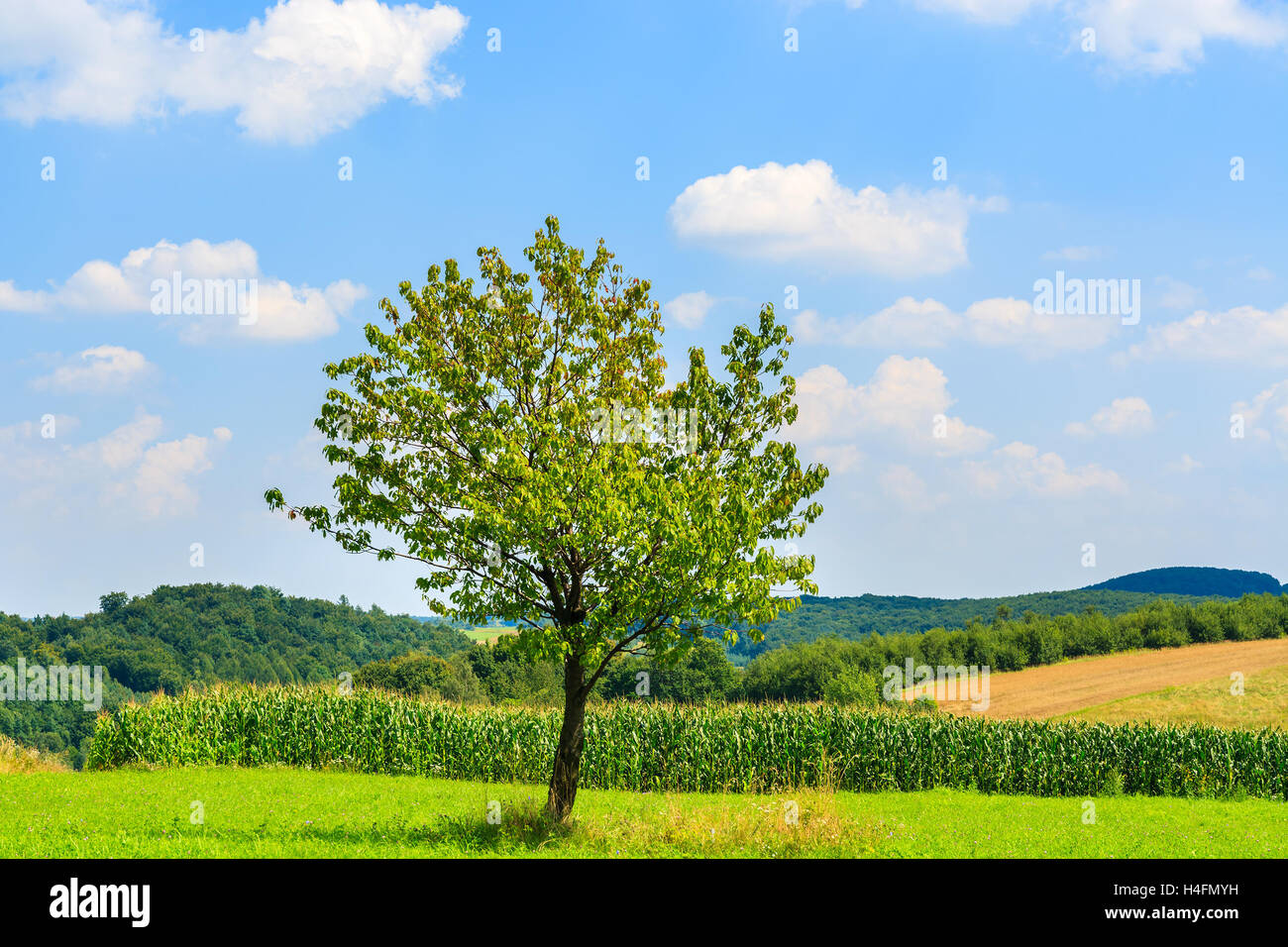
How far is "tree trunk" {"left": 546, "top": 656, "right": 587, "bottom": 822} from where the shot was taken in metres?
14.2

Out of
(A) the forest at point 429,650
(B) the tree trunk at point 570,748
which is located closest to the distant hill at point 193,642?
(A) the forest at point 429,650

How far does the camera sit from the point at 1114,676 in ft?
200

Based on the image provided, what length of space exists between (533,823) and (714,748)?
1447 cm

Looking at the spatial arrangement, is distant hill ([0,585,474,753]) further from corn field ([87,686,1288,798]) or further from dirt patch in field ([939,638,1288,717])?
dirt patch in field ([939,638,1288,717])

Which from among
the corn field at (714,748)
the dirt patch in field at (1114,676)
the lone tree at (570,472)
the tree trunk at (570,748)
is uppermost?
the lone tree at (570,472)

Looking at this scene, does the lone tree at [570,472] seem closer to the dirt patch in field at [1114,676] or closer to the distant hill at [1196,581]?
the dirt patch in field at [1114,676]

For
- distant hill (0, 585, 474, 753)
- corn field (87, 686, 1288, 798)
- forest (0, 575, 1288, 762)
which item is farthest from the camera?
distant hill (0, 585, 474, 753)

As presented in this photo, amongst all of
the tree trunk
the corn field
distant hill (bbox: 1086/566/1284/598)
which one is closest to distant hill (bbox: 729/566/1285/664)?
distant hill (bbox: 1086/566/1284/598)

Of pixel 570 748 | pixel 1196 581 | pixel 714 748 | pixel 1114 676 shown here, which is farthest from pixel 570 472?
pixel 1196 581

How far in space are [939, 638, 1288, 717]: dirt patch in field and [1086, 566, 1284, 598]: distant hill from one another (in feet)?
352

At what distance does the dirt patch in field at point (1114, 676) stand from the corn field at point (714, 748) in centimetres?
2424

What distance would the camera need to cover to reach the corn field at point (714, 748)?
2742 centimetres

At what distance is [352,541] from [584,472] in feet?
13.0
